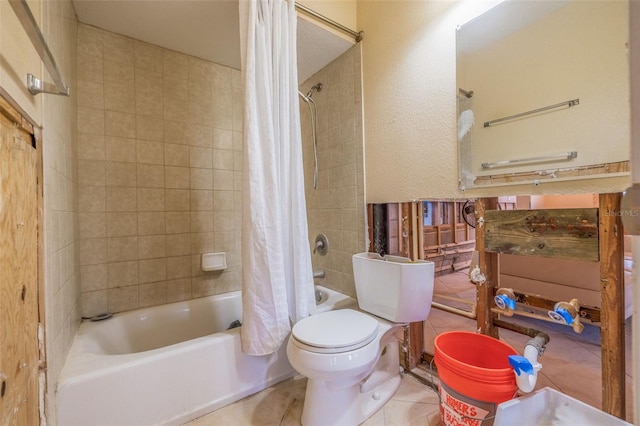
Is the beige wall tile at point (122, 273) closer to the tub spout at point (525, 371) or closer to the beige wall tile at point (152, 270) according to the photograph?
the beige wall tile at point (152, 270)

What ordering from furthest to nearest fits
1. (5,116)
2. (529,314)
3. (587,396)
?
(587,396) < (529,314) < (5,116)

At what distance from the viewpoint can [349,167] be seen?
6.30ft

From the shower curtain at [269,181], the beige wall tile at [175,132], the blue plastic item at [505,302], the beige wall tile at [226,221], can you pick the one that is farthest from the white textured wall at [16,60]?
the blue plastic item at [505,302]

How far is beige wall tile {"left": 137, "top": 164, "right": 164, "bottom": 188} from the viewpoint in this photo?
1.80m

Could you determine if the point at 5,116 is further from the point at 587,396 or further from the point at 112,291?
the point at 587,396

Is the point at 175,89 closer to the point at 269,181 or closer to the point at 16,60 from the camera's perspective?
the point at 269,181

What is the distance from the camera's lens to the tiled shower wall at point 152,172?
65.0 inches

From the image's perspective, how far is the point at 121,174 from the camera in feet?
5.70

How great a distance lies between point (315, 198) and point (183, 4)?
148 cm

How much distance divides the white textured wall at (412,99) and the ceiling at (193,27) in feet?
1.09

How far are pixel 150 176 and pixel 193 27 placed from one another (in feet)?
3.30

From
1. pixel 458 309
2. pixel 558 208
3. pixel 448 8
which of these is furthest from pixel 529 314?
pixel 448 8

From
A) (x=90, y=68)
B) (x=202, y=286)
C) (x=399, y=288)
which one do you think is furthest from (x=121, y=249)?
(x=399, y=288)

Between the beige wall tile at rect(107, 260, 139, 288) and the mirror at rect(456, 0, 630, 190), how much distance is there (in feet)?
6.77
